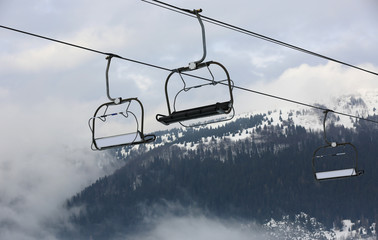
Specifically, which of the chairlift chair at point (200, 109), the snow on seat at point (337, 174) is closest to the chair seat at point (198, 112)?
the chairlift chair at point (200, 109)

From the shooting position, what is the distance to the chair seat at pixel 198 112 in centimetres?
1059

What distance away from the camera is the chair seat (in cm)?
1059

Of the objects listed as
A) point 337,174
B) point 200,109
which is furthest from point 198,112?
point 337,174

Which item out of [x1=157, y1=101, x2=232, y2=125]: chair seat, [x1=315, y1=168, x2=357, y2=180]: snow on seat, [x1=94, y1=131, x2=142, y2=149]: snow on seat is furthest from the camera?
[x1=315, y1=168, x2=357, y2=180]: snow on seat

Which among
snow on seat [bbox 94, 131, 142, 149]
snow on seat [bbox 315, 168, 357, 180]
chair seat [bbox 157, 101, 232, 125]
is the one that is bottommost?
snow on seat [bbox 315, 168, 357, 180]

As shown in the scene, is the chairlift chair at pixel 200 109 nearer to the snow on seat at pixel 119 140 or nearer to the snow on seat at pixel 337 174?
the snow on seat at pixel 119 140

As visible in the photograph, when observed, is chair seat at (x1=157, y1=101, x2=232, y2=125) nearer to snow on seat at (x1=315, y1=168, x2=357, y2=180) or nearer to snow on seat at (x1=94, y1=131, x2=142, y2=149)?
snow on seat at (x1=94, y1=131, x2=142, y2=149)

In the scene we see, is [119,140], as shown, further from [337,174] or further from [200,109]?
[337,174]

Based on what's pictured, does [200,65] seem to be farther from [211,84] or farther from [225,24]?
[225,24]

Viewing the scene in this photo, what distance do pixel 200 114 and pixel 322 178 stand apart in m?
8.82

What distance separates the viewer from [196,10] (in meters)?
11.9

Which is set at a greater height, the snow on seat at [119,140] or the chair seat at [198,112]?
the chair seat at [198,112]

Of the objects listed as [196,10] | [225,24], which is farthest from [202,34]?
[225,24]

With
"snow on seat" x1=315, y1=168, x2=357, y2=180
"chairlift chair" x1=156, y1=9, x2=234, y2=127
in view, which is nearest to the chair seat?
"chairlift chair" x1=156, y1=9, x2=234, y2=127
